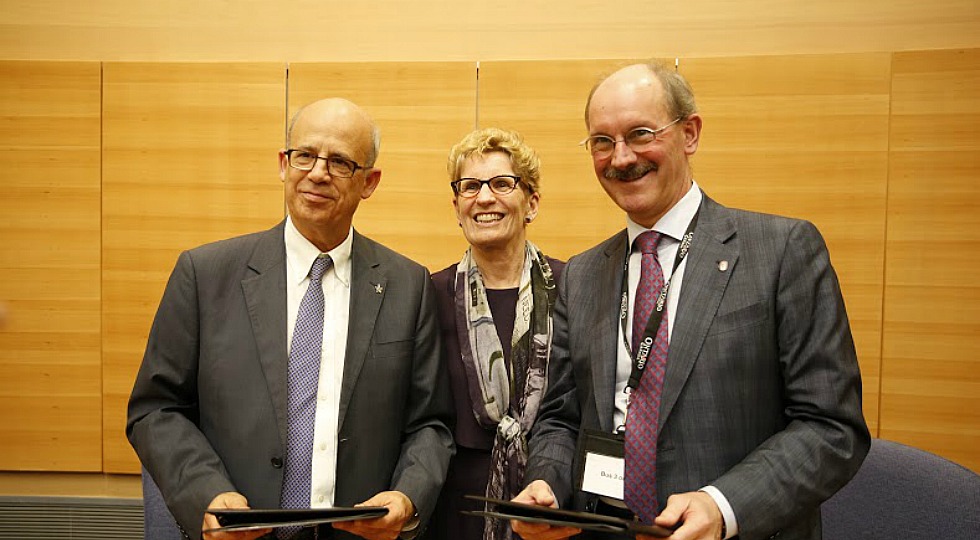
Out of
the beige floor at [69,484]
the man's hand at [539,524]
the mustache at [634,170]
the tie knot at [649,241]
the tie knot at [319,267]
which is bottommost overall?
the beige floor at [69,484]

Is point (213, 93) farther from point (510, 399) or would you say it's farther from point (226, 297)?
point (510, 399)

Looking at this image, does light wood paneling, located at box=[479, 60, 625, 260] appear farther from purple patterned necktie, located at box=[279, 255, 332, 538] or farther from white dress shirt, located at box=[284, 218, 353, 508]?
purple patterned necktie, located at box=[279, 255, 332, 538]

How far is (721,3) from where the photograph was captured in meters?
3.68

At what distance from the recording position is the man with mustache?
1.41 m

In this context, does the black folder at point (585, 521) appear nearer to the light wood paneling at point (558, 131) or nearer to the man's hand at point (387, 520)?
the man's hand at point (387, 520)

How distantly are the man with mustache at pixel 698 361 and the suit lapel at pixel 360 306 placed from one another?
1.67 feet

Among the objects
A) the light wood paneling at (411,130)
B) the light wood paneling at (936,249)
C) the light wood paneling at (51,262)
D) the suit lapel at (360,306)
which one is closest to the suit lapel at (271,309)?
the suit lapel at (360,306)

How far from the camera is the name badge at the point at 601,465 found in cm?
153

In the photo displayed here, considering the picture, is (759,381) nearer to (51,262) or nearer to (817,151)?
(817,151)

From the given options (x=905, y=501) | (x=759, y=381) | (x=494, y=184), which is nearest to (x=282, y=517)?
(x=759, y=381)

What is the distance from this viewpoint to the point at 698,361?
1.49m

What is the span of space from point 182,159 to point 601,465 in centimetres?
296

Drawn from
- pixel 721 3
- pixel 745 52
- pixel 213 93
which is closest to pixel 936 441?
pixel 745 52

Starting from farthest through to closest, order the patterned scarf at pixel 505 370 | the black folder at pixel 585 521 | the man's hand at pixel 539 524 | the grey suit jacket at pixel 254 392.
A: the patterned scarf at pixel 505 370 → the grey suit jacket at pixel 254 392 → the man's hand at pixel 539 524 → the black folder at pixel 585 521
